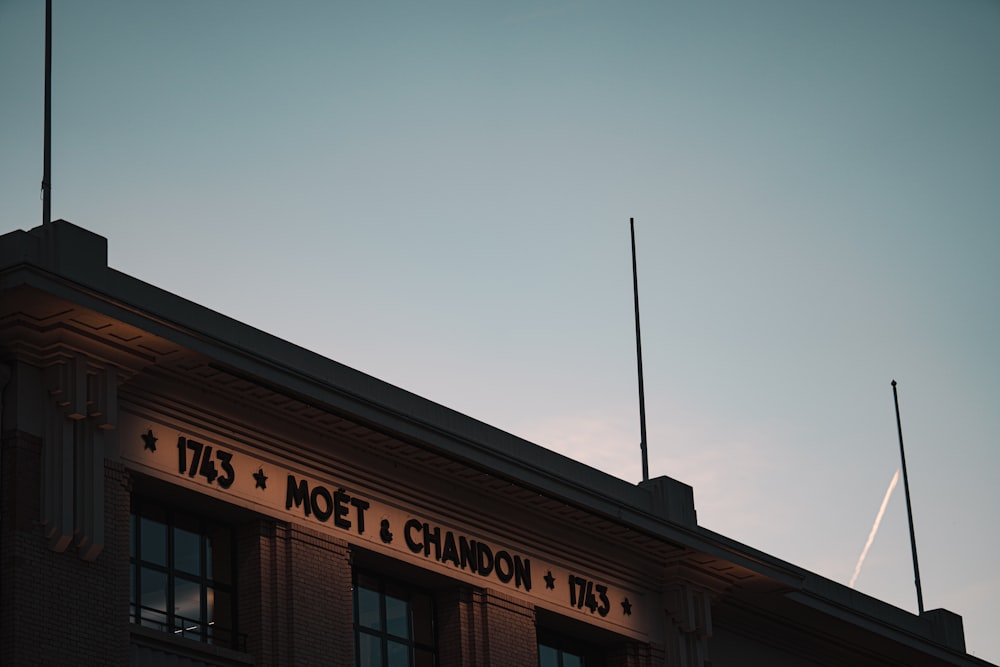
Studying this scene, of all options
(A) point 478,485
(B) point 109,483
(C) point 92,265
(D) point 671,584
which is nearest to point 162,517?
(B) point 109,483

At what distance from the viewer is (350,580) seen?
1076 inches

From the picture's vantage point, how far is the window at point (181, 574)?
81.9ft

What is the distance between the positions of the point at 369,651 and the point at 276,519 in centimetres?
304

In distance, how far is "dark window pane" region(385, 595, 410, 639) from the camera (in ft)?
94.5

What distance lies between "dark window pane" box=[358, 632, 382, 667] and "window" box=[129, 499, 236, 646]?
8.52ft

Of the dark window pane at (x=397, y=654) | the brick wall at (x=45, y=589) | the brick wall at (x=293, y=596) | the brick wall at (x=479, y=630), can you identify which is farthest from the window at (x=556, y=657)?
the brick wall at (x=45, y=589)

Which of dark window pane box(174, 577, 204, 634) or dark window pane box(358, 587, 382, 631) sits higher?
dark window pane box(358, 587, 382, 631)

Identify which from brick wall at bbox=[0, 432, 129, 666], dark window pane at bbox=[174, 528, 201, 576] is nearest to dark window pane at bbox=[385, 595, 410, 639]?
dark window pane at bbox=[174, 528, 201, 576]

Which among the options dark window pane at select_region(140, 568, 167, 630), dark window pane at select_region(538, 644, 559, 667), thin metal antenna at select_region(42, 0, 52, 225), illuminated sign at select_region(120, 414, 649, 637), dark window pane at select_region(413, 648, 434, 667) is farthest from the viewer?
dark window pane at select_region(538, 644, 559, 667)

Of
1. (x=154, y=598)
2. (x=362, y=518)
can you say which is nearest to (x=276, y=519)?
(x=362, y=518)

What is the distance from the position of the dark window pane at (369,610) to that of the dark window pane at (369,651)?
18 cm

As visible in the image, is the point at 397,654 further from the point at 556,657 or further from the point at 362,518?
the point at 556,657

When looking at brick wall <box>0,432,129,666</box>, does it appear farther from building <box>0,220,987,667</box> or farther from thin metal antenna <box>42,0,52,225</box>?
thin metal antenna <box>42,0,52,225</box>

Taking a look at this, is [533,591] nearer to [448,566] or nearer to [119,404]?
[448,566]
